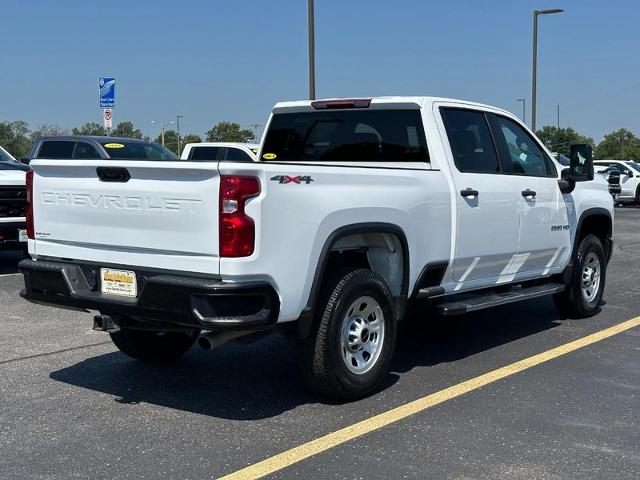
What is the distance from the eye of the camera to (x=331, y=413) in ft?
16.2

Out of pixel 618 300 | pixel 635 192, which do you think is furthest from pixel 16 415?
pixel 635 192

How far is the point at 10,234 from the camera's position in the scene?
33.0 ft

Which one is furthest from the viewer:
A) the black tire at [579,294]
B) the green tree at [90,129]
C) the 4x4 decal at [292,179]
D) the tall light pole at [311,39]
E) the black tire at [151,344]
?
the green tree at [90,129]

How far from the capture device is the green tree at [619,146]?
113 metres

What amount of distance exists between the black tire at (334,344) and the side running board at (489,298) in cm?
91

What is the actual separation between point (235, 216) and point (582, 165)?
4.08 meters

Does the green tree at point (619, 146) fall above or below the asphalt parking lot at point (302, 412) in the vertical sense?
above

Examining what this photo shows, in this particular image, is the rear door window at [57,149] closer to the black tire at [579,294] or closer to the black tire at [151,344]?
the black tire at [151,344]

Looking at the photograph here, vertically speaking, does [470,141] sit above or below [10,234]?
above

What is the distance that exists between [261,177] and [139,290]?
1.00m

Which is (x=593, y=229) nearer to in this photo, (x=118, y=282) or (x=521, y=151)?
(x=521, y=151)

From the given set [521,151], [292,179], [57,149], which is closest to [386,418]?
[292,179]

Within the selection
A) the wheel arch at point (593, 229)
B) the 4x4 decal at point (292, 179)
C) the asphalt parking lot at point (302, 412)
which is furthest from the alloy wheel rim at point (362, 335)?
the wheel arch at point (593, 229)

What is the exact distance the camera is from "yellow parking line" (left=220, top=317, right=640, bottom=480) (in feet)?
13.3
